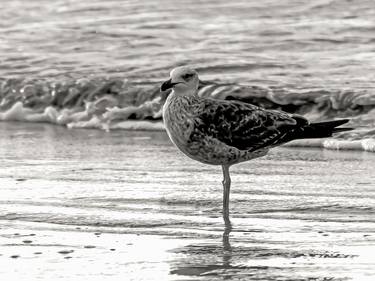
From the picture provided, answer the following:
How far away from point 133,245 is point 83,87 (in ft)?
23.0

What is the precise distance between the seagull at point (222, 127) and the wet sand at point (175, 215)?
36 centimetres

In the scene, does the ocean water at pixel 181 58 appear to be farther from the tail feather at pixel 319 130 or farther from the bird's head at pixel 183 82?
the bird's head at pixel 183 82

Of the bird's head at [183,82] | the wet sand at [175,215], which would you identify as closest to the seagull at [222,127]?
the bird's head at [183,82]

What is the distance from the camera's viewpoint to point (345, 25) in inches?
626

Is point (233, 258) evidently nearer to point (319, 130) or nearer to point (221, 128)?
point (221, 128)

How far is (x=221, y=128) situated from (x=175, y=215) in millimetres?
748

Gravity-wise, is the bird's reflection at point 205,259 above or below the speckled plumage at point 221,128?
below

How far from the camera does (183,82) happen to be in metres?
7.84

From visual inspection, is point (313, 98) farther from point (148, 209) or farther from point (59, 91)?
point (148, 209)

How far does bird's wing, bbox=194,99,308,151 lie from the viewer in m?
7.66

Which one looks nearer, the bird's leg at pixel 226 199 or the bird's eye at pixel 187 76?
the bird's leg at pixel 226 199

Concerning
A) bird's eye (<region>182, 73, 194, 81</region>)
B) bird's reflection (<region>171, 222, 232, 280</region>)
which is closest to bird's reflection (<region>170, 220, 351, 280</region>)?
bird's reflection (<region>171, 222, 232, 280</region>)

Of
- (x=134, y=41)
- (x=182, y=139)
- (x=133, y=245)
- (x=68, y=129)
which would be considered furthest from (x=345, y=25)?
(x=133, y=245)

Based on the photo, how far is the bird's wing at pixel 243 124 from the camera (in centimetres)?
766
